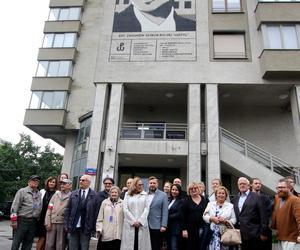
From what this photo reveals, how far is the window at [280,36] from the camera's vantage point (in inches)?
539

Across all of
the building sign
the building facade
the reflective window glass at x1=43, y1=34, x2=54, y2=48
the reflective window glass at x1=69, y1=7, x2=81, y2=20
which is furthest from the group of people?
the reflective window glass at x1=69, y1=7, x2=81, y2=20

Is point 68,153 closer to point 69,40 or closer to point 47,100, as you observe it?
point 47,100

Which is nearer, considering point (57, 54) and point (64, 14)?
point (57, 54)

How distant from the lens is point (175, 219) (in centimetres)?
547

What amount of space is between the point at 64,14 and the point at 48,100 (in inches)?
304

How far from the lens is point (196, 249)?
5.25 meters

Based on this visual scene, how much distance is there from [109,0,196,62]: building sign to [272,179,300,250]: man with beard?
10908mm

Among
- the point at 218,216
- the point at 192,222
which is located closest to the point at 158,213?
the point at 192,222

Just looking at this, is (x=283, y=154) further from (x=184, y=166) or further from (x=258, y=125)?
(x=184, y=166)

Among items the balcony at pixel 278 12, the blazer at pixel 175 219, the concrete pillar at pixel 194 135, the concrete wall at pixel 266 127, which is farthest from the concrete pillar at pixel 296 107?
the blazer at pixel 175 219

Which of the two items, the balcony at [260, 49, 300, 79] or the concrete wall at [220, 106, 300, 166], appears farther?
the concrete wall at [220, 106, 300, 166]

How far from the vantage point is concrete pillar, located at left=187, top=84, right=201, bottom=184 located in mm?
12258

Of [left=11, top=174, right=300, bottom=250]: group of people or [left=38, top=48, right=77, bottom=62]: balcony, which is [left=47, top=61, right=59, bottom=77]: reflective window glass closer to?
[left=38, top=48, right=77, bottom=62]: balcony

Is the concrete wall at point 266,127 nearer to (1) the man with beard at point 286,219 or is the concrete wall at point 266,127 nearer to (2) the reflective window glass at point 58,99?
(2) the reflective window glass at point 58,99
